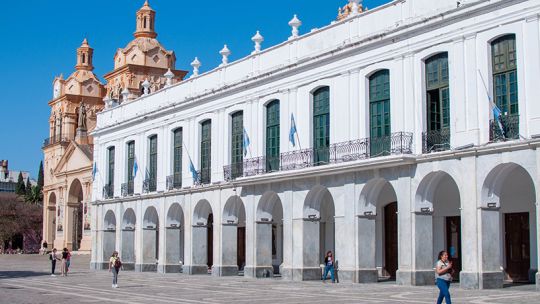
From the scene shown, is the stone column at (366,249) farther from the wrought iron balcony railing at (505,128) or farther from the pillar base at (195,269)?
the pillar base at (195,269)

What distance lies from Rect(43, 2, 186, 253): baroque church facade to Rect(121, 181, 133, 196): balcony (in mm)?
16419

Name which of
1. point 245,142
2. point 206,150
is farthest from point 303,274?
point 206,150

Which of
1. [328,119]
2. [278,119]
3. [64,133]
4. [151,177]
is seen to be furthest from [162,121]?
[64,133]

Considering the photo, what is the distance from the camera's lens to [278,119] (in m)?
34.0

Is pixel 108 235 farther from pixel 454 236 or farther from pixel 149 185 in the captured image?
pixel 454 236

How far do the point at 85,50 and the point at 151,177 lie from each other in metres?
43.5

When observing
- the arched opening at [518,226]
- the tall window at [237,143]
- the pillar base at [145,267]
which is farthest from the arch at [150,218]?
the arched opening at [518,226]

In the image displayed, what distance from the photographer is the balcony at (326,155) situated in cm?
2769

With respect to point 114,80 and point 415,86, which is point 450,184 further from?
point 114,80

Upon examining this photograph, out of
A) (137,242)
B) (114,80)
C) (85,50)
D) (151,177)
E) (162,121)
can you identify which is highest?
(85,50)

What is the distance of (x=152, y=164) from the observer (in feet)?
143

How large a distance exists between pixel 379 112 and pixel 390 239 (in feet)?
19.4

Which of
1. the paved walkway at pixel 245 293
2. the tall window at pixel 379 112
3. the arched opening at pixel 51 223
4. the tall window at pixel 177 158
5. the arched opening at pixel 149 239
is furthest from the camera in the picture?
the arched opening at pixel 51 223

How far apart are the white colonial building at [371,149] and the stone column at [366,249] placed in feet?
0.13
